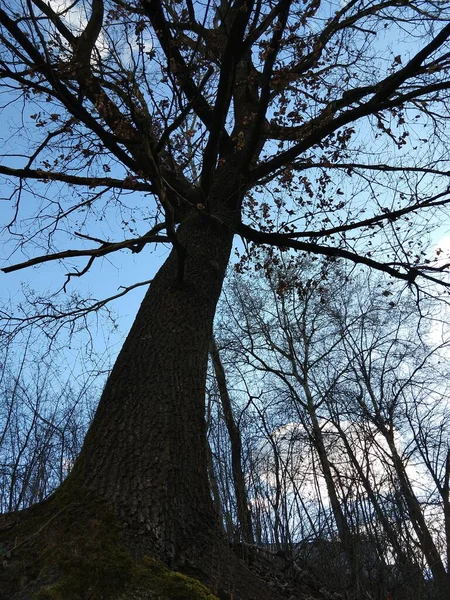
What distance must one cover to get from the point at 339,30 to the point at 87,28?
3083 mm

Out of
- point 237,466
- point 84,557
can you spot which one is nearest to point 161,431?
point 84,557

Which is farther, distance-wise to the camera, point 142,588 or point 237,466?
point 237,466

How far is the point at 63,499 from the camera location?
2412 millimetres

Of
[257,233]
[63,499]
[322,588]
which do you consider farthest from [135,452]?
[257,233]

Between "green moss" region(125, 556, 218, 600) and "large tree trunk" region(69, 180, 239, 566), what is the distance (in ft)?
0.37

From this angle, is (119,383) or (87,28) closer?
(119,383)

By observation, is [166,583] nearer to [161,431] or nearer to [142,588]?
[142,588]

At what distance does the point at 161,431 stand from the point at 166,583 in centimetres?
87

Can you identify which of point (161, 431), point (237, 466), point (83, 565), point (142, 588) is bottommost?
point (142, 588)

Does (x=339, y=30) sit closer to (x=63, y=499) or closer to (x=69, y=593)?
(x=63, y=499)

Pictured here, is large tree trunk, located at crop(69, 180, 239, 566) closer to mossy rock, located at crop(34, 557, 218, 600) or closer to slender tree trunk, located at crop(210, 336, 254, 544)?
mossy rock, located at crop(34, 557, 218, 600)

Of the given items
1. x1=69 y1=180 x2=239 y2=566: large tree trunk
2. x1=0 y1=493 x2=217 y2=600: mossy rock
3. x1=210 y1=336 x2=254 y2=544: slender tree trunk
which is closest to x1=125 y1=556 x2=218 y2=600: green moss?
x1=0 y1=493 x2=217 y2=600: mossy rock

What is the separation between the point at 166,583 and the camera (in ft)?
6.49

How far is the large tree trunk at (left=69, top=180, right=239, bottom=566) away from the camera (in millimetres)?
2334
